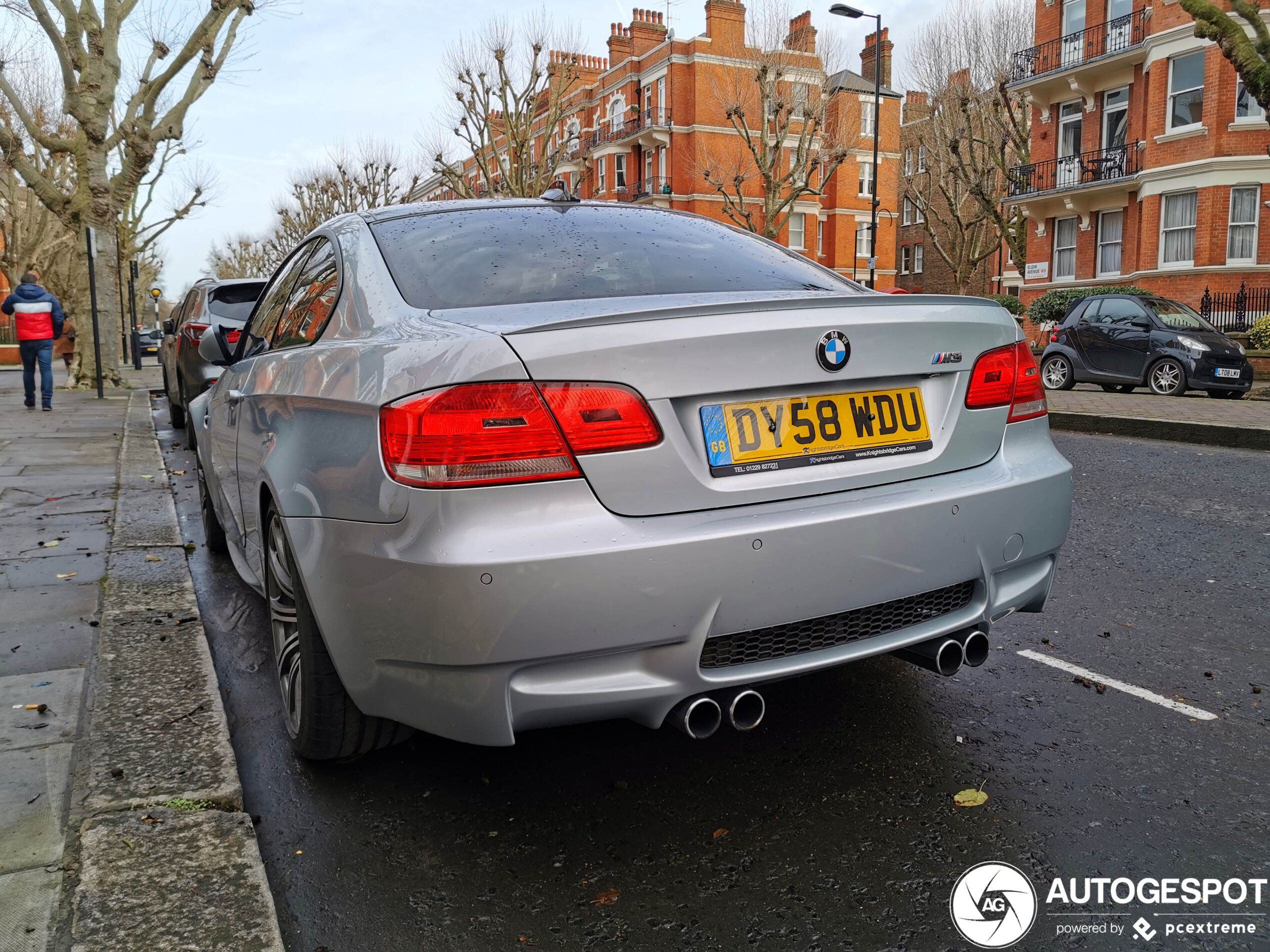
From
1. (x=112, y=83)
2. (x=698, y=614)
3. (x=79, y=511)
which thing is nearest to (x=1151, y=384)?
(x=79, y=511)

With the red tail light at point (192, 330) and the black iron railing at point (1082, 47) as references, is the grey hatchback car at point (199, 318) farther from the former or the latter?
the black iron railing at point (1082, 47)

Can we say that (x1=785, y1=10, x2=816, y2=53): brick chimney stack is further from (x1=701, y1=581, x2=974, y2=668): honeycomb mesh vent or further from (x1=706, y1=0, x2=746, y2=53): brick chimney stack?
(x1=701, y1=581, x2=974, y2=668): honeycomb mesh vent

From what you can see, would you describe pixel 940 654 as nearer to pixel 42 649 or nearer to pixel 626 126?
pixel 42 649

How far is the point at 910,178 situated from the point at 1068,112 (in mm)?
12765

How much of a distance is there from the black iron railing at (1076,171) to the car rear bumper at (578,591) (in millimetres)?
31825

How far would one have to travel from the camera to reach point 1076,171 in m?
32.5

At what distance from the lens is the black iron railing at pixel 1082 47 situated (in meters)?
30.6

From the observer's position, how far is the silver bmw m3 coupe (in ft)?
7.07

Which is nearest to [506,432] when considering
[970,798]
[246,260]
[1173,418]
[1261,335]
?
[970,798]

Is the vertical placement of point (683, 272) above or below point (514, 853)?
above

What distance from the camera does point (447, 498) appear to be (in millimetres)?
2139

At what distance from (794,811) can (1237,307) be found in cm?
2789

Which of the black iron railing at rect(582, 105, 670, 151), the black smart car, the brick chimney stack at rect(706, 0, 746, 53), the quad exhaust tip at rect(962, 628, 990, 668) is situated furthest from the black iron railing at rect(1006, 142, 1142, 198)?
the quad exhaust tip at rect(962, 628, 990, 668)

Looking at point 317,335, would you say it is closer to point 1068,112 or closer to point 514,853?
point 514,853
